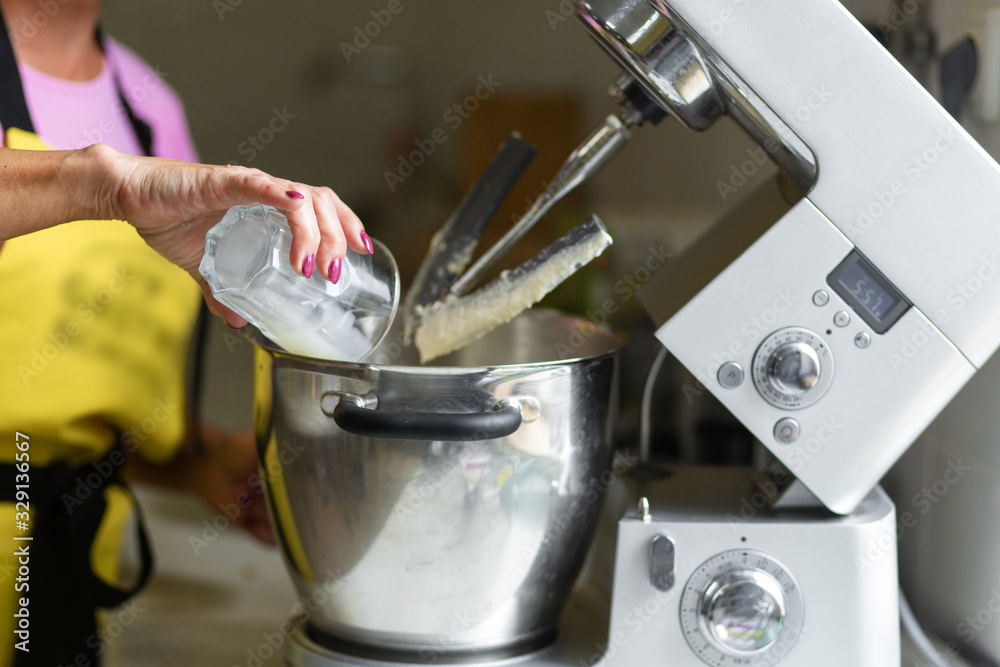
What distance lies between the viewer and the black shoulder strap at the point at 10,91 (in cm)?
70

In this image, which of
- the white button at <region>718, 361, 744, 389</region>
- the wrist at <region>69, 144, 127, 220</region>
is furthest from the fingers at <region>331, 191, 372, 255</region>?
the white button at <region>718, 361, 744, 389</region>

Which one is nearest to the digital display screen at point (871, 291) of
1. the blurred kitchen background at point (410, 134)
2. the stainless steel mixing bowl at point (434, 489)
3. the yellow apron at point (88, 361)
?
the stainless steel mixing bowl at point (434, 489)

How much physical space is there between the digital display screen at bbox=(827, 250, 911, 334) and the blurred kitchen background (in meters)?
0.41

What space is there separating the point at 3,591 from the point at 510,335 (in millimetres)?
506

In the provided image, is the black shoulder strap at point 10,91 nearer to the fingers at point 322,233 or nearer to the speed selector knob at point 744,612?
the fingers at point 322,233

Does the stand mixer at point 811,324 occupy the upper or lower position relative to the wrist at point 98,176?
upper

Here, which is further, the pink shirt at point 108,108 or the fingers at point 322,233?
the pink shirt at point 108,108

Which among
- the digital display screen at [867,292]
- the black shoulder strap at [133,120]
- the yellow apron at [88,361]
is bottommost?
the yellow apron at [88,361]

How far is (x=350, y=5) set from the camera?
3.31 feet

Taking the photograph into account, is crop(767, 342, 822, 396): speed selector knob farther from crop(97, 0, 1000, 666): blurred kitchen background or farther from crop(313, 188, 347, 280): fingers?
crop(97, 0, 1000, 666): blurred kitchen background

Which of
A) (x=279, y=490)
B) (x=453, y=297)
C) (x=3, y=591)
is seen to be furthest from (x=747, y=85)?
(x=3, y=591)

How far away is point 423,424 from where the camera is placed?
51 centimetres

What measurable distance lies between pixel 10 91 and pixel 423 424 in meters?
0.50

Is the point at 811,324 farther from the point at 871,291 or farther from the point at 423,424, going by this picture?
the point at 423,424
